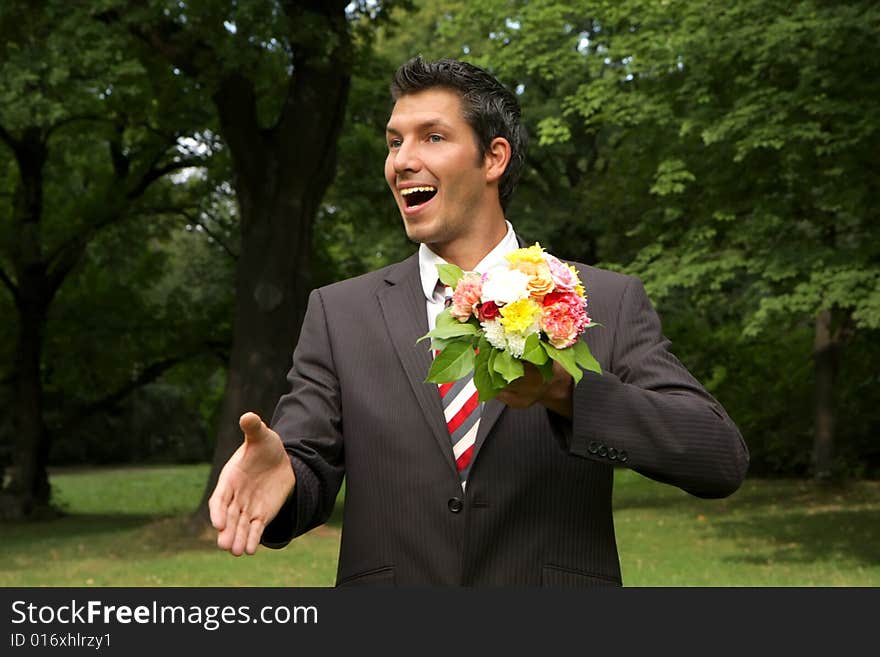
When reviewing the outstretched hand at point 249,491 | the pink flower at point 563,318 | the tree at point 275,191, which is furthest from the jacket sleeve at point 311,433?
the tree at point 275,191

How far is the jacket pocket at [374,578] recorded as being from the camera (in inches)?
122

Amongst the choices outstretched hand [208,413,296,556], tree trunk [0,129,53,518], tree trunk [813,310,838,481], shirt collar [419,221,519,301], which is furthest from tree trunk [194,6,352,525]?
outstretched hand [208,413,296,556]

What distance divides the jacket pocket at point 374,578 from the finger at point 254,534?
0.42 meters

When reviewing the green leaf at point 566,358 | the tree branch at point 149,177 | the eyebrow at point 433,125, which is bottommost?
the green leaf at point 566,358

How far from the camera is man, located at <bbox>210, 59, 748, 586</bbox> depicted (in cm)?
282

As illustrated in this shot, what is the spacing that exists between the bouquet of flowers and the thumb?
0.39m

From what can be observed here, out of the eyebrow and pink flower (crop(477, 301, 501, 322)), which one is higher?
the eyebrow

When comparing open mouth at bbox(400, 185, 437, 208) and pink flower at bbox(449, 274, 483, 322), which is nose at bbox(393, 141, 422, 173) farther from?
pink flower at bbox(449, 274, 483, 322)

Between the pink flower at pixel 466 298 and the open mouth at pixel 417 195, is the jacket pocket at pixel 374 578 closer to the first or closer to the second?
the pink flower at pixel 466 298

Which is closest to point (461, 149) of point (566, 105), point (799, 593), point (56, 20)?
point (799, 593)

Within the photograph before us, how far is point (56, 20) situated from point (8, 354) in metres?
12.3

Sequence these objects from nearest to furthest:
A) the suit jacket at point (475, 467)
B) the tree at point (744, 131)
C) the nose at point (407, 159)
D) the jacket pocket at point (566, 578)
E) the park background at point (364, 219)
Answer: the suit jacket at point (475, 467) → the jacket pocket at point (566, 578) → the nose at point (407, 159) → the tree at point (744, 131) → the park background at point (364, 219)

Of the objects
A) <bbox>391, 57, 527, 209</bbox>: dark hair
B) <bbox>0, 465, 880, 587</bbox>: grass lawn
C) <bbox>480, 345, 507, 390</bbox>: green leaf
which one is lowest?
<bbox>0, 465, 880, 587</bbox>: grass lawn

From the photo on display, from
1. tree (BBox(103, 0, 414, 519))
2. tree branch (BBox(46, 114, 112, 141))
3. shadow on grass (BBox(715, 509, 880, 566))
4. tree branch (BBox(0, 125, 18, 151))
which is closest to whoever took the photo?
shadow on grass (BBox(715, 509, 880, 566))
